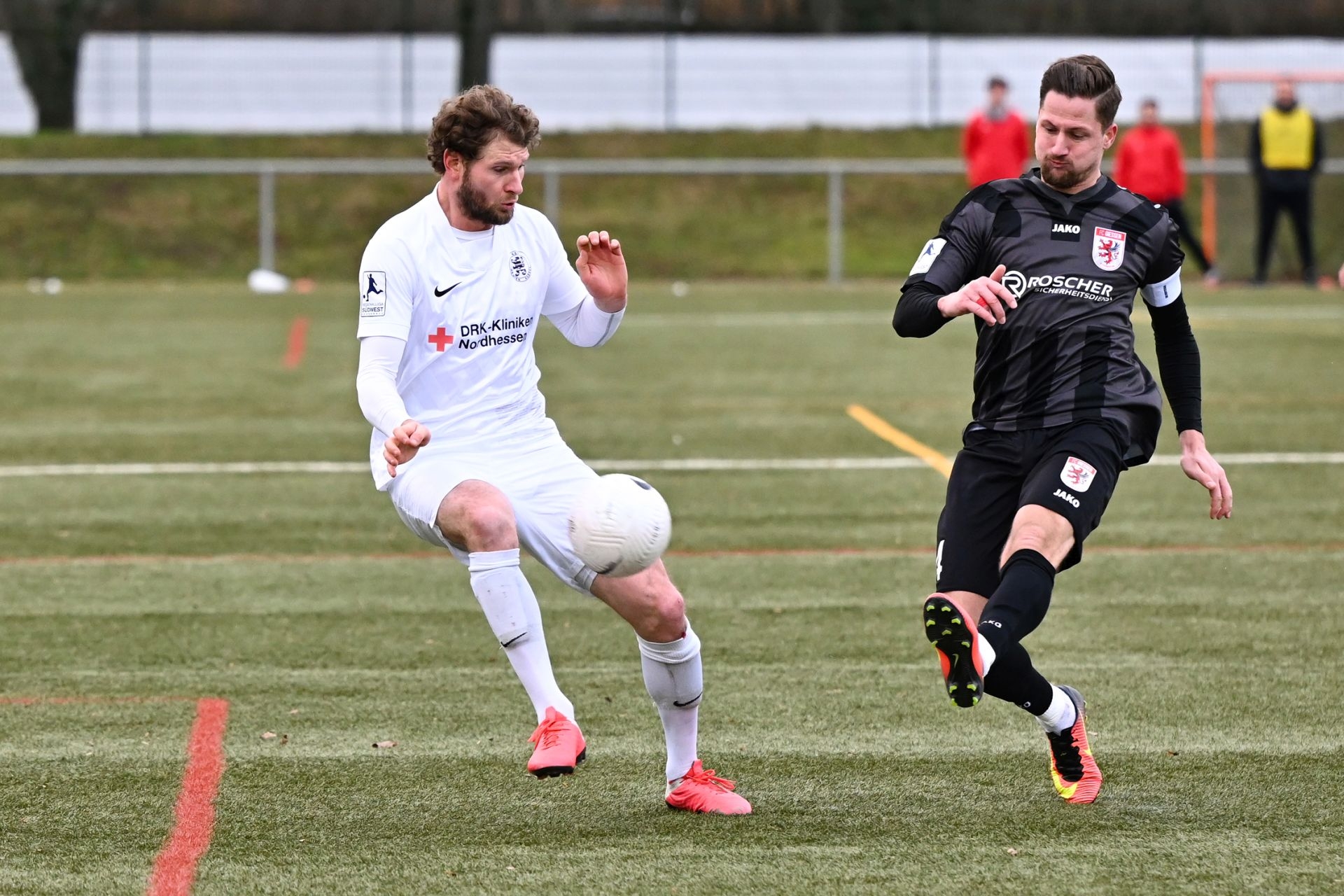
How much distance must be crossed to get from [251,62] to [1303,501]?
24939mm

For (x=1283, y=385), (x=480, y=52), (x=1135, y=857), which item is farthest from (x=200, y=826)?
(x=480, y=52)

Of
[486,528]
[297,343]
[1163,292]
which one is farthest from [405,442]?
Answer: [297,343]

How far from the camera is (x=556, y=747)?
5145mm

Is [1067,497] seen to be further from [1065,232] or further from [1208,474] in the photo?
[1065,232]

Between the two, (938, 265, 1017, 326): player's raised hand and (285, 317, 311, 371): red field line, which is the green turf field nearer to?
(938, 265, 1017, 326): player's raised hand

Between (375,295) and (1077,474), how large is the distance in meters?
2.06

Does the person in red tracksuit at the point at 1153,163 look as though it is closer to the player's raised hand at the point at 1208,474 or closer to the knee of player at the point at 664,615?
the player's raised hand at the point at 1208,474

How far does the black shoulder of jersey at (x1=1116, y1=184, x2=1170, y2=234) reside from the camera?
557 cm

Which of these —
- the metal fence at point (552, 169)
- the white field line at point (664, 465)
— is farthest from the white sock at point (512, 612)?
the metal fence at point (552, 169)

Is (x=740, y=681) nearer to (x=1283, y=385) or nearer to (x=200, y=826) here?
(x=200, y=826)

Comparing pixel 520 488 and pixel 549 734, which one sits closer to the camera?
pixel 549 734

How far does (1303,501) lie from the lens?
11.0 meters

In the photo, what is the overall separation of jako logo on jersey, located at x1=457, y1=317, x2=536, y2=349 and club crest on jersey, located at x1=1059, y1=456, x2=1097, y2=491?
5.49ft

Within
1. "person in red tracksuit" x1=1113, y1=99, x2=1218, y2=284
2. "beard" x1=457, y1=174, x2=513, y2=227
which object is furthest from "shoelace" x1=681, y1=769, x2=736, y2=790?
"person in red tracksuit" x1=1113, y1=99, x2=1218, y2=284
